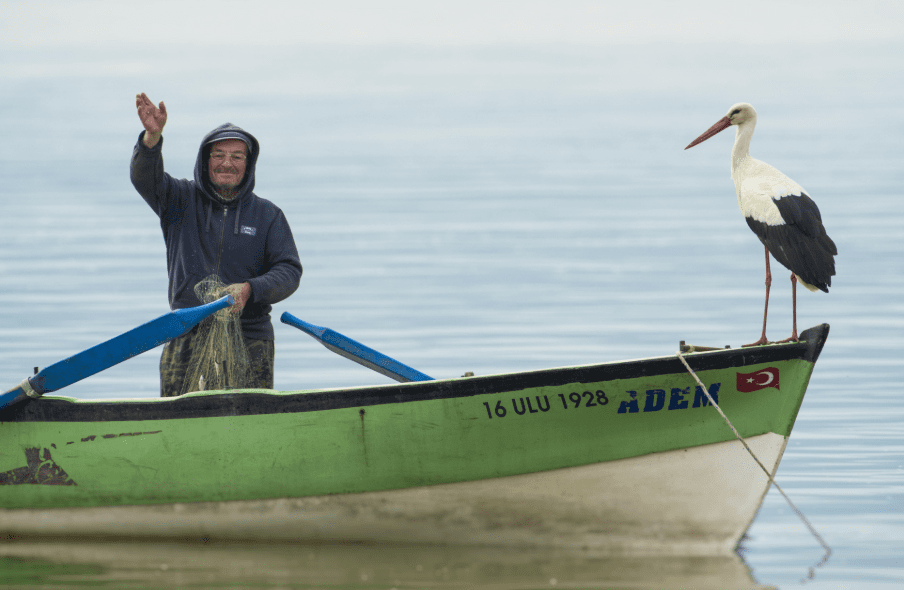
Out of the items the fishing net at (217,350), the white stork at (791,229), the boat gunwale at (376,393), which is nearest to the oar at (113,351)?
the boat gunwale at (376,393)

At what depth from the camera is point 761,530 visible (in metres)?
6.76

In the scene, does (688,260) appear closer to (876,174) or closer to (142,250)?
(142,250)

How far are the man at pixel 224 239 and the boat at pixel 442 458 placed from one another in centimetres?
49

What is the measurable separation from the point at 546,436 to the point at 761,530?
1.28 metres

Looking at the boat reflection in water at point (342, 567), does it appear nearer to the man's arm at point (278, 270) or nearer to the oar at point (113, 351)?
the oar at point (113, 351)

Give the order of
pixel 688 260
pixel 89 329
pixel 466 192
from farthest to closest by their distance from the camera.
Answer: pixel 466 192
pixel 688 260
pixel 89 329

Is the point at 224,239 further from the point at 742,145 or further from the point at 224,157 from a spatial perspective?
the point at 742,145

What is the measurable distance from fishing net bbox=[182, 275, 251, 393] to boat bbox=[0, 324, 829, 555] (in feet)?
1.24

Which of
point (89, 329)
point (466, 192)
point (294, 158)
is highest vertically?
point (294, 158)

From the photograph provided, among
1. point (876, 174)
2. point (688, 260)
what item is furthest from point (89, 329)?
point (876, 174)

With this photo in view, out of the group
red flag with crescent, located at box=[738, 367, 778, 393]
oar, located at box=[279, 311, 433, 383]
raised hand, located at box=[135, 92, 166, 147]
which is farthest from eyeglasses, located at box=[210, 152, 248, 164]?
red flag with crescent, located at box=[738, 367, 778, 393]

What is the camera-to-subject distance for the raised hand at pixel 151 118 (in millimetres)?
6344

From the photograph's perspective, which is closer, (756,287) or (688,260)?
(756,287)

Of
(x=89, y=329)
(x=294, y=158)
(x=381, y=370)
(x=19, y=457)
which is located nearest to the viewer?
(x=19, y=457)
